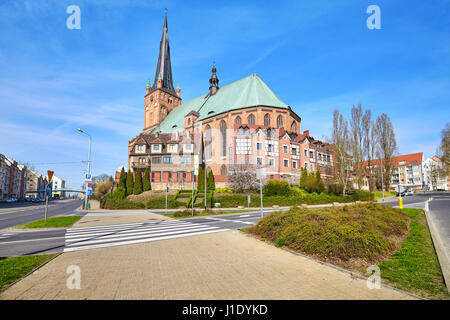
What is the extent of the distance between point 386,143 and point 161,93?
193ft

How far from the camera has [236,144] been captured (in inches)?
1649

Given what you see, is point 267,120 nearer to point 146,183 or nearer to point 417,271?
point 146,183

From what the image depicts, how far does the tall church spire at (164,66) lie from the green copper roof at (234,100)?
1264cm

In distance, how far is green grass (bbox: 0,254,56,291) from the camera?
463cm

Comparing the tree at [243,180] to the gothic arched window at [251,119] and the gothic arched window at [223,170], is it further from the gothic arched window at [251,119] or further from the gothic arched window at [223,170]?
the gothic arched window at [251,119]

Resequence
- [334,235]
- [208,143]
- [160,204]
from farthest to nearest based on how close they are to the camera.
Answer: [208,143] → [160,204] → [334,235]

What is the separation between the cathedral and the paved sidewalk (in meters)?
30.8

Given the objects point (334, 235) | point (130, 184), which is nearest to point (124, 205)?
point (130, 184)

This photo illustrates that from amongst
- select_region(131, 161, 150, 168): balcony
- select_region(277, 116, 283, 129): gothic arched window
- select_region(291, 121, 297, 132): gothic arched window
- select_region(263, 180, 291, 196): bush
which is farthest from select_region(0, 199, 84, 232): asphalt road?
select_region(291, 121, 297, 132): gothic arched window

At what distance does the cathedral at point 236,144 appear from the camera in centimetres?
4188

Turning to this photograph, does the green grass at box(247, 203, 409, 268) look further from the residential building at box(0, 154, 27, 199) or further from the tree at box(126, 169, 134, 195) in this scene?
the residential building at box(0, 154, 27, 199)

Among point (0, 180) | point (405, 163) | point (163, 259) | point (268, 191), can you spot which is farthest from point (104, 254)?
point (405, 163)
